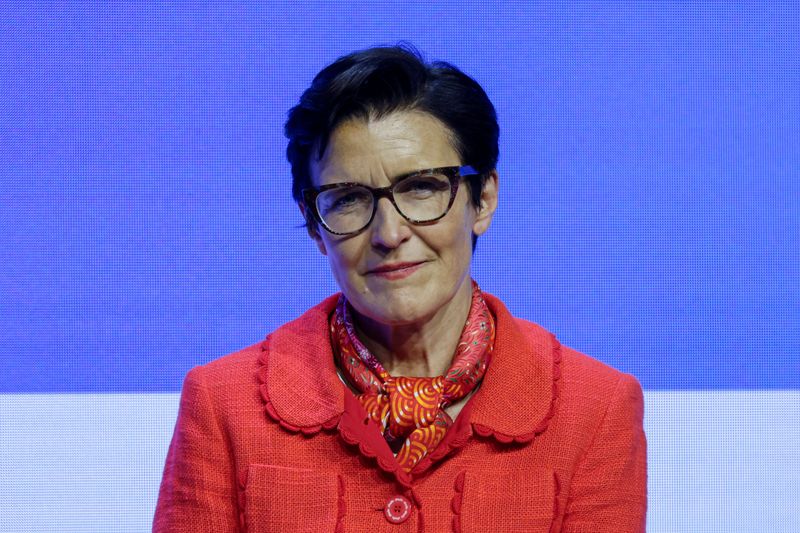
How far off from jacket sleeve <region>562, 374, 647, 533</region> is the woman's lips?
40cm

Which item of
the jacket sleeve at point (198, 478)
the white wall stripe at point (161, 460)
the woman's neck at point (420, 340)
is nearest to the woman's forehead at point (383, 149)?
the woman's neck at point (420, 340)

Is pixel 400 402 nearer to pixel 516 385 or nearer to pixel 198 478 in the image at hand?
pixel 516 385

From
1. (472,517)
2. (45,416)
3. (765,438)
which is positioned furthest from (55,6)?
(765,438)

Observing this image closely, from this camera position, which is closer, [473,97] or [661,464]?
[473,97]

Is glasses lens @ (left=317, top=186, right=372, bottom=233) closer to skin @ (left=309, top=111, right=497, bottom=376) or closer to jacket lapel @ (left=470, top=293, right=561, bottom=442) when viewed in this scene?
skin @ (left=309, top=111, right=497, bottom=376)

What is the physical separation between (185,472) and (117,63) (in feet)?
4.36

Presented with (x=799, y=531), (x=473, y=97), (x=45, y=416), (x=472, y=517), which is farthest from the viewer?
(x=45, y=416)

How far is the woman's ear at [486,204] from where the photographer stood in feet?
5.83

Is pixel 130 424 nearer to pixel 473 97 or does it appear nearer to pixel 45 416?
pixel 45 416

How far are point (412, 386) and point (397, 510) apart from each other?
20cm

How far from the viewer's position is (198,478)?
65.2 inches

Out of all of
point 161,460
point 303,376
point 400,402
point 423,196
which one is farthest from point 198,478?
point 161,460

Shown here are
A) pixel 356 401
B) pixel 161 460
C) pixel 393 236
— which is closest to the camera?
→ pixel 393 236

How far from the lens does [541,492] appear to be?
5.28 feet
